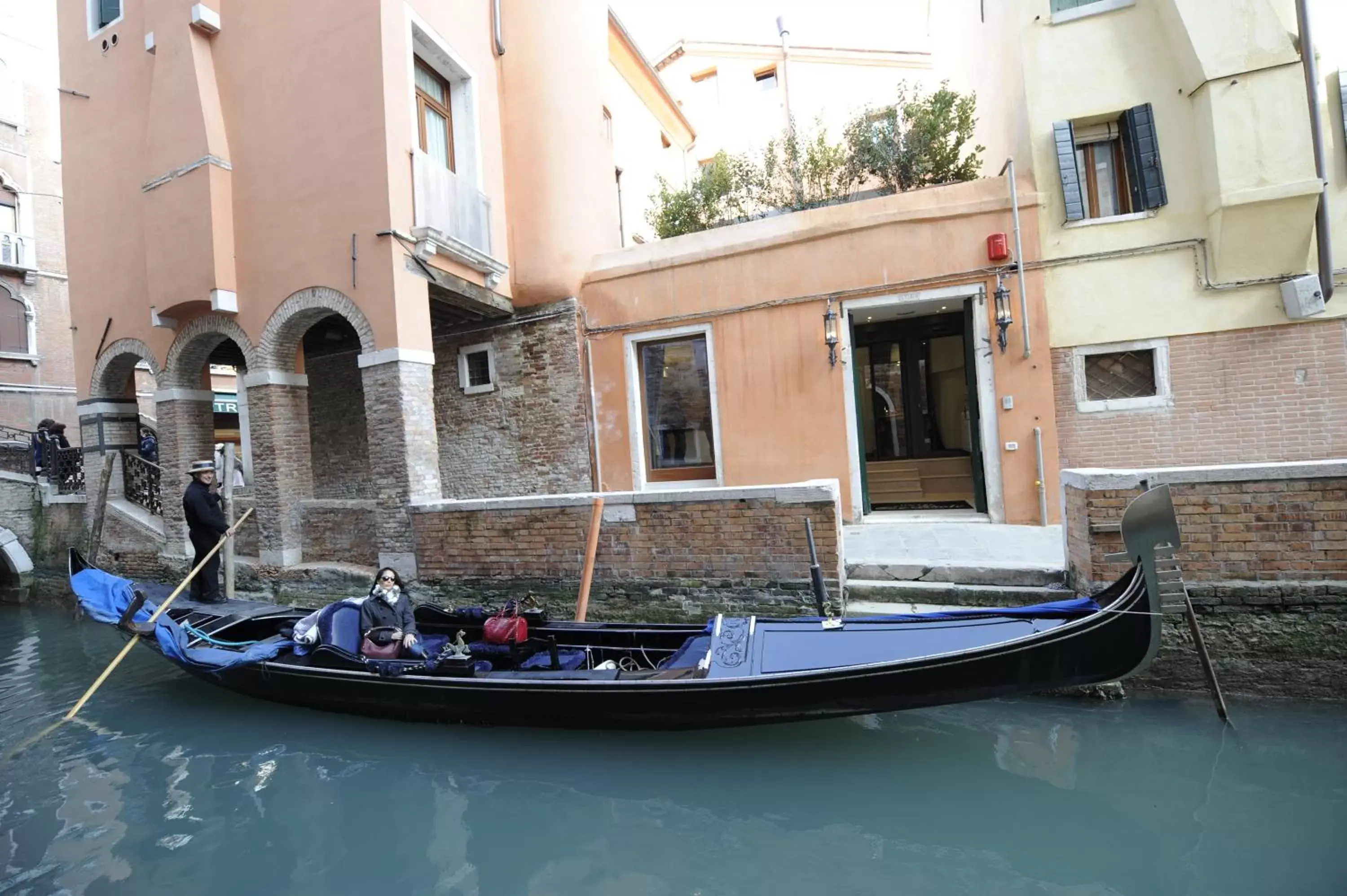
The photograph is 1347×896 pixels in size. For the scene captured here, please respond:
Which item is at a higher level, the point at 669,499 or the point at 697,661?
the point at 669,499

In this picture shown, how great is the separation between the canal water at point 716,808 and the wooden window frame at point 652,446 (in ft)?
14.8

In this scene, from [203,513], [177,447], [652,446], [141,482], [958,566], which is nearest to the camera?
[958,566]

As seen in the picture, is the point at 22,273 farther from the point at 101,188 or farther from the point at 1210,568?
the point at 1210,568

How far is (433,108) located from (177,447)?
206 inches

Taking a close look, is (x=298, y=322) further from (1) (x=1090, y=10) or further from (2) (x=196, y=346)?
(1) (x=1090, y=10)

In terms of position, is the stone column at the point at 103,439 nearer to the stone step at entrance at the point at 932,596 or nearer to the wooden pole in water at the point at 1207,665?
the stone step at entrance at the point at 932,596

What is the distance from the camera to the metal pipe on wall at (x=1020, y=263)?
6466 mm

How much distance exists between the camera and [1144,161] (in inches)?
247

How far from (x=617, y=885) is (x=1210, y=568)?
374 cm

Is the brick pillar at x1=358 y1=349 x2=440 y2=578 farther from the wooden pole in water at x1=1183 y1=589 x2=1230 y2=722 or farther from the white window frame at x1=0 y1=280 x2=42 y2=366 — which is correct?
the white window frame at x1=0 y1=280 x2=42 y2=366

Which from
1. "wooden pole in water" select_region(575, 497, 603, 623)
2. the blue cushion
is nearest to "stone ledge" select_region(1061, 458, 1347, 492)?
"wooden pole in water" select_region(575, 497, 603, 623)

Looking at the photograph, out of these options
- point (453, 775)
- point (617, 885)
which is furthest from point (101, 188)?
point (617, 885)

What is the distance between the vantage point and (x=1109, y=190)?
6613 mm

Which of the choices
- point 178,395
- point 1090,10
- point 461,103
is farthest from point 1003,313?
point 178,395
